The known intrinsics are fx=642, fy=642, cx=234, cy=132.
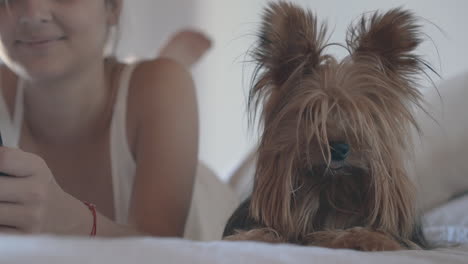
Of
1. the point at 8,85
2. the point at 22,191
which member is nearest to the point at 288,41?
the point at 22,191

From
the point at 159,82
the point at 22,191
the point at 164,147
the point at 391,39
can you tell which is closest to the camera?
the point at 22,191

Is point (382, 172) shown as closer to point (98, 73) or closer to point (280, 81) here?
point (280, 81)

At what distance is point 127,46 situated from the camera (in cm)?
352

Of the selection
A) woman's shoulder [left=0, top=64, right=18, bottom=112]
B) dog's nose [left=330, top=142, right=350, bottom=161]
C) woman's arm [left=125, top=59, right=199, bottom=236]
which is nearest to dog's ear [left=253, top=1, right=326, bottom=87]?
dog's nose [left=330, top=142, right=350, bottom=161]

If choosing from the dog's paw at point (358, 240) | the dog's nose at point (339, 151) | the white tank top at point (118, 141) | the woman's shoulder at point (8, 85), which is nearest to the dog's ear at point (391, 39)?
the dog's nose at point (339, 151)

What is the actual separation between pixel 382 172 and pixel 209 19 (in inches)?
87.6

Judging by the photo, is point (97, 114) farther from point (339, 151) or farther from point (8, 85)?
point (339, 151)

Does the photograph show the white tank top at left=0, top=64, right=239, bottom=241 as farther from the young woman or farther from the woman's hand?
the woman's hand

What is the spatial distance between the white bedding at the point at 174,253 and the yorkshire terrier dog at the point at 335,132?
7.1 inches

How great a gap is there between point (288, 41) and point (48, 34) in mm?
587

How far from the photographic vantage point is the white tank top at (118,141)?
1.58 metres

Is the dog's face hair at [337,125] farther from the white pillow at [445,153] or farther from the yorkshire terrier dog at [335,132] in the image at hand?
the white pillow at [445,153]

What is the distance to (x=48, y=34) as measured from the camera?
4.57 feet

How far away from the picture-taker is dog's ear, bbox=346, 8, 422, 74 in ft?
3.41
